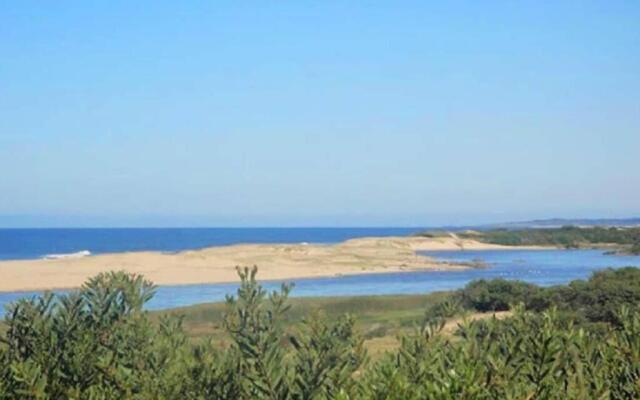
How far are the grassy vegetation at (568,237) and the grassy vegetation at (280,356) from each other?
8532 centimetres

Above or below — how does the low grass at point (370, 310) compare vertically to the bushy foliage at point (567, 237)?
below

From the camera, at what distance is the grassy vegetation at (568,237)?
94750mm

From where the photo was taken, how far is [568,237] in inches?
3944

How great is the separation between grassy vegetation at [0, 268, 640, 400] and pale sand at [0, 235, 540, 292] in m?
38.6

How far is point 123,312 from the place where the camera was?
6.93 meters

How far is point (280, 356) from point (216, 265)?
57.4 m

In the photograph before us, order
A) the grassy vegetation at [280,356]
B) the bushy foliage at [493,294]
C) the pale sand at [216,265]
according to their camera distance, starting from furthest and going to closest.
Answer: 1. the pale sand at [216,265]
2. the bushy foliage at [493,294]
3. the grassy vegetation at [280,356]

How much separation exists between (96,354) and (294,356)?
1574 mm

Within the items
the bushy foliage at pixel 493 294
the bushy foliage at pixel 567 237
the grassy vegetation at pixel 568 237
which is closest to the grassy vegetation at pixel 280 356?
the bushy foliage at pixel 493 294

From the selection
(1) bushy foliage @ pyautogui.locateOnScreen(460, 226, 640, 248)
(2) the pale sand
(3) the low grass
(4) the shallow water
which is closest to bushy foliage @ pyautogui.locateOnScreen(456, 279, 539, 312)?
(3) the low grass

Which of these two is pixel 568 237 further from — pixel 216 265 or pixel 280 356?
pixel 280 356

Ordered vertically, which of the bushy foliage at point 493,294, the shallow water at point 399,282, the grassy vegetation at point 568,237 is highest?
the grassy vegetation at point 568,237

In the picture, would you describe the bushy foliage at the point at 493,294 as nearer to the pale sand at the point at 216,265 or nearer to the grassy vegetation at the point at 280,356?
the pale sand at the point at 216,265

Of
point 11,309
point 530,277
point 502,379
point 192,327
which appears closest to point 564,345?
point 502,379
